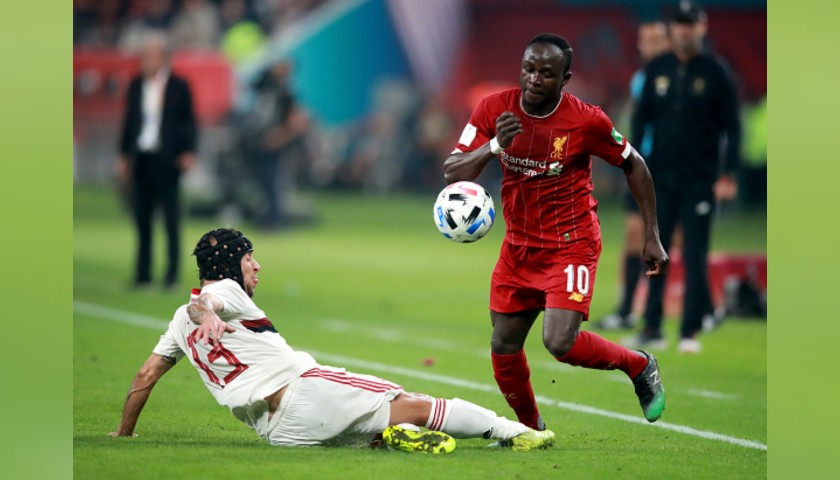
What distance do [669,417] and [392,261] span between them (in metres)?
10.5

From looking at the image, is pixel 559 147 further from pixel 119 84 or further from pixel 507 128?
pixel 119 84

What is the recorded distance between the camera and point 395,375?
32.9 ft

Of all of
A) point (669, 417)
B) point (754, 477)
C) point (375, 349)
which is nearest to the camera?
point (754, 477)

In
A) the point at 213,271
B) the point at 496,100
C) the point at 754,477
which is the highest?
the point at 496,100

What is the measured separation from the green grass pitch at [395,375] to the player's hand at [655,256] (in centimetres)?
100

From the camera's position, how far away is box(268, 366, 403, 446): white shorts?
6.84 metres

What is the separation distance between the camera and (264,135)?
23484mm

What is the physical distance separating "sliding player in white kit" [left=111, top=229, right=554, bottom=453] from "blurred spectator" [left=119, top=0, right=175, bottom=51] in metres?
24.0

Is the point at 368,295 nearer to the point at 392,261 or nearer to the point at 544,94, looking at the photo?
the point at 392,261

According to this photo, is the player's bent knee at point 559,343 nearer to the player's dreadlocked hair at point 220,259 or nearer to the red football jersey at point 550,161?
the red football jersey at point 550,161

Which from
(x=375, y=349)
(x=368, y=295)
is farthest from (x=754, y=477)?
(x=368, y=295)

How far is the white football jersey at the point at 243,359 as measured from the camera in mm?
6816

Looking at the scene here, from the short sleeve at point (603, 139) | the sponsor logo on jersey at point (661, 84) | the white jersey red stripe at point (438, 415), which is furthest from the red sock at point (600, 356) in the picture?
the sponsor logo on jersey at point (661, 84)

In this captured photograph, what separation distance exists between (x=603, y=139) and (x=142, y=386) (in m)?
2.80
